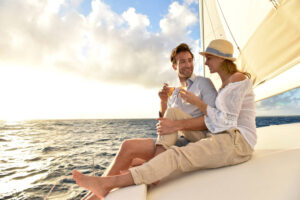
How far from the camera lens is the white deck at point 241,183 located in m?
0.96

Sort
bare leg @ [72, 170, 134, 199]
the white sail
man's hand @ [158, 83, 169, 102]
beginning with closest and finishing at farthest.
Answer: bare leg @ [72, 170, 134, 199] < the white sail < man's hand @ [158, 83, 169, 102]

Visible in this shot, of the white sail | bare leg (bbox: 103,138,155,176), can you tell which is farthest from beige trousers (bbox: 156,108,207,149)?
the white sail

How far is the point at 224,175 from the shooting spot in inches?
47.6

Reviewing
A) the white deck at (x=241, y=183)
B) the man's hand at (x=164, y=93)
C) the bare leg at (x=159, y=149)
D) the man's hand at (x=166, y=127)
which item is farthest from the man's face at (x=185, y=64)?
the white deck at (x=241, y=183)

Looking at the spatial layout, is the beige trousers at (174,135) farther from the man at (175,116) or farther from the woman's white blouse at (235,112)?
the woman's white blouse at (235,112)

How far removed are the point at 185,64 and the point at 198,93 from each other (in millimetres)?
313

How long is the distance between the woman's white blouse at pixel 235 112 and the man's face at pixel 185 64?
53cm

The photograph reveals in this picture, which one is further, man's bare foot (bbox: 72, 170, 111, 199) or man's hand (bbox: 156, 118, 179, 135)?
man's hand (bbox: 156, 118, 179, 135)

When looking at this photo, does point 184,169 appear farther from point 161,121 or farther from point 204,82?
point 204,82

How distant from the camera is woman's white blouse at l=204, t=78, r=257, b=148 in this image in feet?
4.48

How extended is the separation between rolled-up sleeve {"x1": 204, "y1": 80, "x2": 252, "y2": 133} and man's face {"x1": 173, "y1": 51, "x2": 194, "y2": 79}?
1.82 ft

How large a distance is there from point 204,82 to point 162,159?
31.2 inches

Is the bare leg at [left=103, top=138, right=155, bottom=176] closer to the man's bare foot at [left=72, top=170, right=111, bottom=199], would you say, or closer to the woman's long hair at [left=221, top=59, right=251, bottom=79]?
the man's bare foot at [left=72, top=170, right=111, bottom=199]

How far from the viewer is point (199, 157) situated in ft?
4.26
